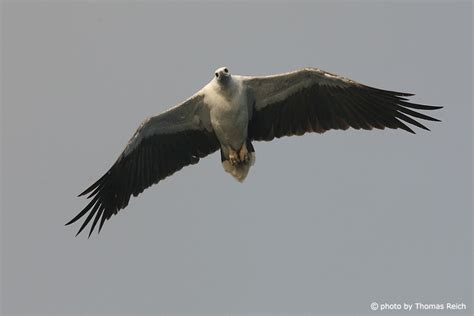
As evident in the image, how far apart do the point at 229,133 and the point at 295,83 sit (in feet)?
4.29

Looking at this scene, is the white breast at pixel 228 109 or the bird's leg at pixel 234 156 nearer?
the white breast at pixel 228 109

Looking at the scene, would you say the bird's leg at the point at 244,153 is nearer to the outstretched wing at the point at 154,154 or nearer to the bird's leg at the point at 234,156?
the bird's leg at the point at 234,156

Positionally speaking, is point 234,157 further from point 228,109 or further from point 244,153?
point 228,109

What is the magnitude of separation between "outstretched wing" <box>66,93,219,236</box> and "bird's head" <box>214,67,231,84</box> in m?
0.56

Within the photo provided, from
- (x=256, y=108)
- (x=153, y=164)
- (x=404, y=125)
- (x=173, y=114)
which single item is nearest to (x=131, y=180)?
(x=153, y=164)

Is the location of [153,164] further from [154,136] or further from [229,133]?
[229,133]

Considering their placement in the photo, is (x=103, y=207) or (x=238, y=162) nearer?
(x=238, y=162)

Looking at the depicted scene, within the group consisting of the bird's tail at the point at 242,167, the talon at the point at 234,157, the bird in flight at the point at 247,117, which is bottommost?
the bird's tail at the point at 242,167

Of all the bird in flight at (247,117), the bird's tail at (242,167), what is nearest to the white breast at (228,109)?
the bird in flight at (247,117)

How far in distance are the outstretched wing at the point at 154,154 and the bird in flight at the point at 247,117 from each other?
0.05 ft

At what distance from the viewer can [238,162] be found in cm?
1454

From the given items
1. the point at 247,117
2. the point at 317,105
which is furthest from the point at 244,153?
the point at 317,105

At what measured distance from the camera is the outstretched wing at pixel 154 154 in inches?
579

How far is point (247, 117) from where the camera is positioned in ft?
47.0
